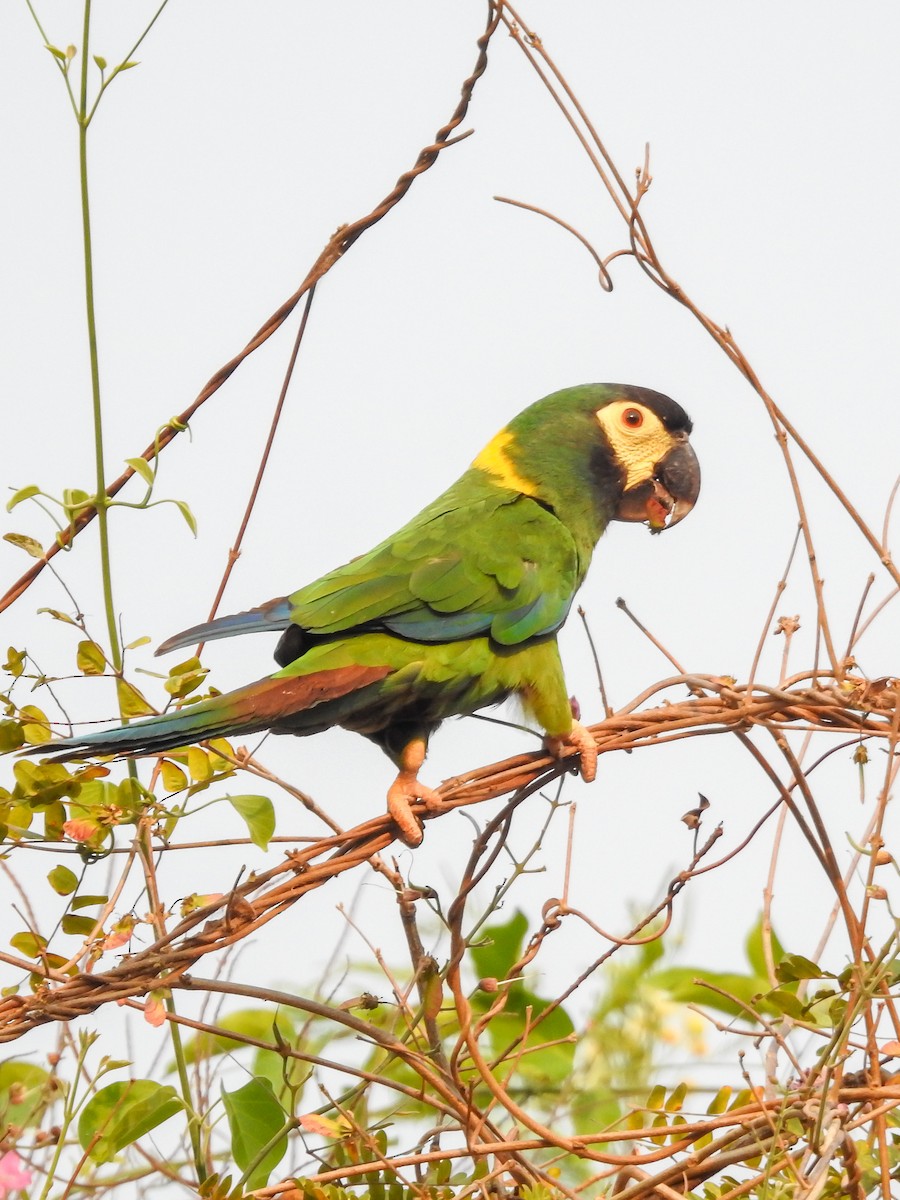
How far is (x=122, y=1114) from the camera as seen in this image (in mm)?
2363

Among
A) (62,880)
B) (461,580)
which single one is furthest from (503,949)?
(62,880)

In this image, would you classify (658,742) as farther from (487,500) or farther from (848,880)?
(487,500)

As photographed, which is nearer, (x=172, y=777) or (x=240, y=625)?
(x=172, y=777)

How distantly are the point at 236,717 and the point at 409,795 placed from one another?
0.52m

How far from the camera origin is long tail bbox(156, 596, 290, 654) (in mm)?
2689

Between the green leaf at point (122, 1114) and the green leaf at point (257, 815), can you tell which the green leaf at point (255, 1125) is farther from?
the green leaf at point (257, 815)

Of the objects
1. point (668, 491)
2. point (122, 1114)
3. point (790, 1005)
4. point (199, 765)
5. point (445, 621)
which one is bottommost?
point (790, 1005)

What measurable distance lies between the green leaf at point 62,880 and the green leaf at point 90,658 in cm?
36

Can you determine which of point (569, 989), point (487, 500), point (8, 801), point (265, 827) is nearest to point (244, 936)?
point (265, 827)

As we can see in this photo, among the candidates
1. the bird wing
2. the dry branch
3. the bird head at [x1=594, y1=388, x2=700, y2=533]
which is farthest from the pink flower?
the bird head at [x1=594, y1=388, x2=700, y2=533]

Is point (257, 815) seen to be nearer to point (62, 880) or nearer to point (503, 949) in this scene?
point (62, 880)

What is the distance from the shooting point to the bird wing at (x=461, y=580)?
291 cm

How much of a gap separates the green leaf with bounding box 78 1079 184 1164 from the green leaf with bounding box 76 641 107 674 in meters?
0.74

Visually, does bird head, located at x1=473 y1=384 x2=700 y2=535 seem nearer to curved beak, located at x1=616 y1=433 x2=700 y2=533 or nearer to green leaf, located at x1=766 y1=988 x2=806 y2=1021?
curved beak, located at x1=616 y1=433 x2=700 y2=533
